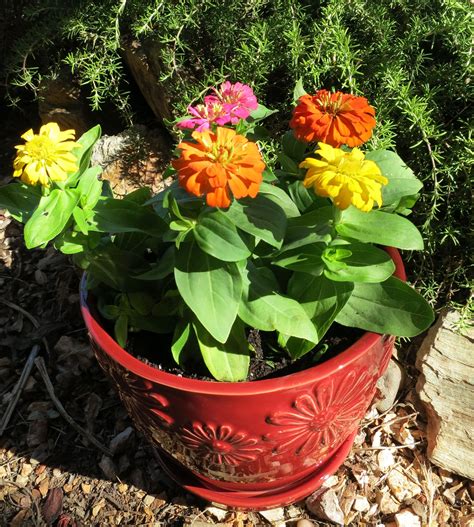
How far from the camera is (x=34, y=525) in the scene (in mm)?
1518

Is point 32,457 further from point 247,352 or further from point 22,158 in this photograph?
point 22,158

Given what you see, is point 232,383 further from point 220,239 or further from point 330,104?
point 330,104

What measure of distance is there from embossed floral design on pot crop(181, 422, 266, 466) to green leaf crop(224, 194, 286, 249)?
0.35m

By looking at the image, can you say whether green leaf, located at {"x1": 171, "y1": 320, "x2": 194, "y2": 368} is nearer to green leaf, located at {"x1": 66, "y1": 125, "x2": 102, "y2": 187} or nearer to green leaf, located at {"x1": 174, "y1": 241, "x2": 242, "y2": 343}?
green leaf, located at {"x1": 174, "y1": 241, "x2": 242, "y2": 343}

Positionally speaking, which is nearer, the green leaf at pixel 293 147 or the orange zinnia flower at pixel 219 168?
the orange zinnia flower at pixel 219 168

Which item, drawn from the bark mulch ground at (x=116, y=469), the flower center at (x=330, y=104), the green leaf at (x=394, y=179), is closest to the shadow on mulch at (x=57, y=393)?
the bark mulch ground at (x=116, y=469)

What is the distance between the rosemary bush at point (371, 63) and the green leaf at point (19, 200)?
30.2 inches

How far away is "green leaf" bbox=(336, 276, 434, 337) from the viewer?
1.08 metres

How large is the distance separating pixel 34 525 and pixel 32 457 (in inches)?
7.9

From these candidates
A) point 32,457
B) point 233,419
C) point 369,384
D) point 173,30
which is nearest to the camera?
point 233,419

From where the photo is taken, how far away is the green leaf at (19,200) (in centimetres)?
105

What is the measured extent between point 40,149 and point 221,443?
0.60 meters

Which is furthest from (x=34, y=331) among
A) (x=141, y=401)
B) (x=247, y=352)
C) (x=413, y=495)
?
(x=413, y=495)

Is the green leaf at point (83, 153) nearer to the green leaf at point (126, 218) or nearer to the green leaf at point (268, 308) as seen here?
the green leaf at point (126, 218)
